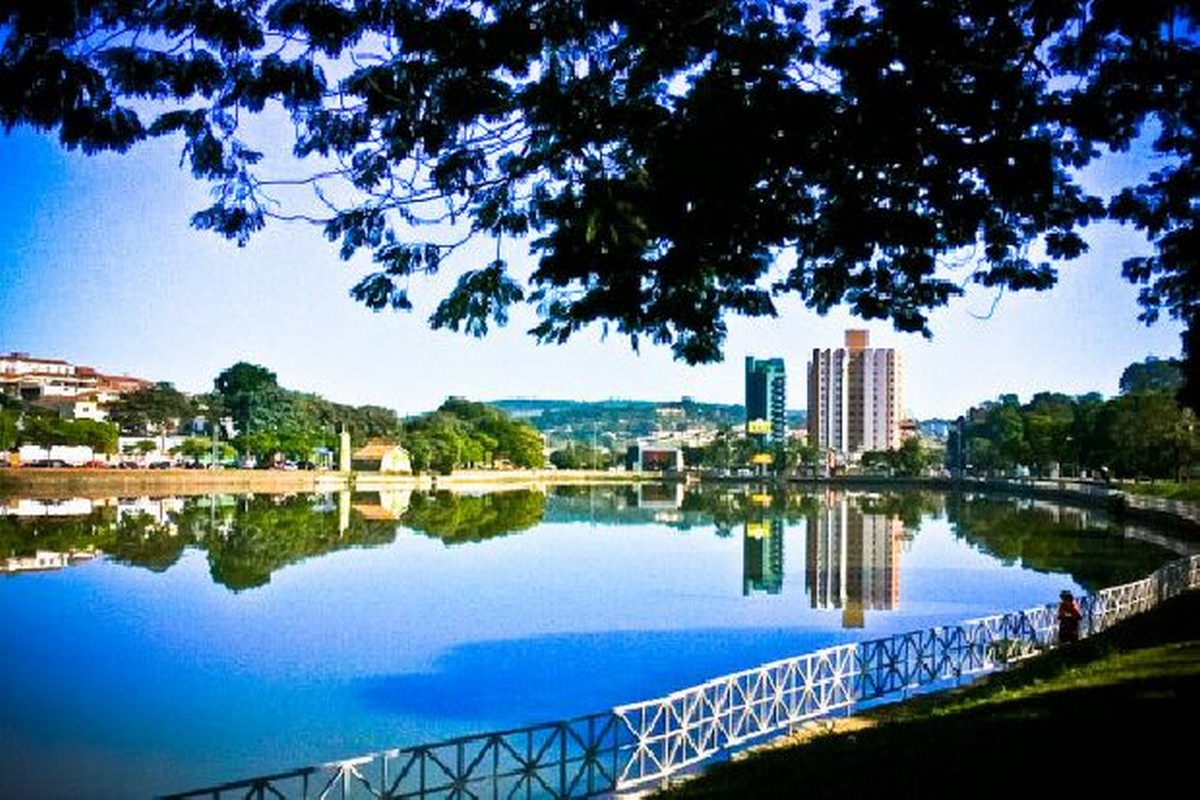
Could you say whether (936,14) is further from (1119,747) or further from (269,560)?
(269,560)

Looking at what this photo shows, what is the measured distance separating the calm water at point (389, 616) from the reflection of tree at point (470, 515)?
754mm

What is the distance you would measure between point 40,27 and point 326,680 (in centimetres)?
1656

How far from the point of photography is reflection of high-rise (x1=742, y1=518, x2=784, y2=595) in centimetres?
3353

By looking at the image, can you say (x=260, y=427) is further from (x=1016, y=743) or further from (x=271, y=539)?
(x=1016, y=743)

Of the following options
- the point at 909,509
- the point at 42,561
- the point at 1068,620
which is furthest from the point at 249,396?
the point at 1068,620

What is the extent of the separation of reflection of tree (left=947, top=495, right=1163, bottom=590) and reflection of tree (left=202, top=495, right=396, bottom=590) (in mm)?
27061

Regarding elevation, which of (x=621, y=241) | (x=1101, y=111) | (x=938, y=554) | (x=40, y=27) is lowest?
(x=938, y=554)

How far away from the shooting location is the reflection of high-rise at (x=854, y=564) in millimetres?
29797

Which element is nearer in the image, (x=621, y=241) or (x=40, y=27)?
(x=40, y=27)

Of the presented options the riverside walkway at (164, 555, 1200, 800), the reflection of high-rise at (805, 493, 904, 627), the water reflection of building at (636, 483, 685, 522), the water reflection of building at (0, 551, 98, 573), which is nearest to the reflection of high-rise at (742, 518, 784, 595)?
the reflection of high-rise at (805, 493, 904, 627)

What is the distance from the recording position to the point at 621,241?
6.73 meters

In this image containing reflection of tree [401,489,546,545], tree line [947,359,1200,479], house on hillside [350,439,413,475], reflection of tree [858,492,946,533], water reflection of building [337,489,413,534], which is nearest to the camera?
reflection of tree [401,489,546,545]

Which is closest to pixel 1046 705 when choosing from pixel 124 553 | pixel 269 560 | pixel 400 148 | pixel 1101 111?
pixel 1101 111

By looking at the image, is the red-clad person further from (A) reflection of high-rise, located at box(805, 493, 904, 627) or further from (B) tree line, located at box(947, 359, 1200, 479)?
(B) tree line, located at box(947, 359, 1200, 479)
